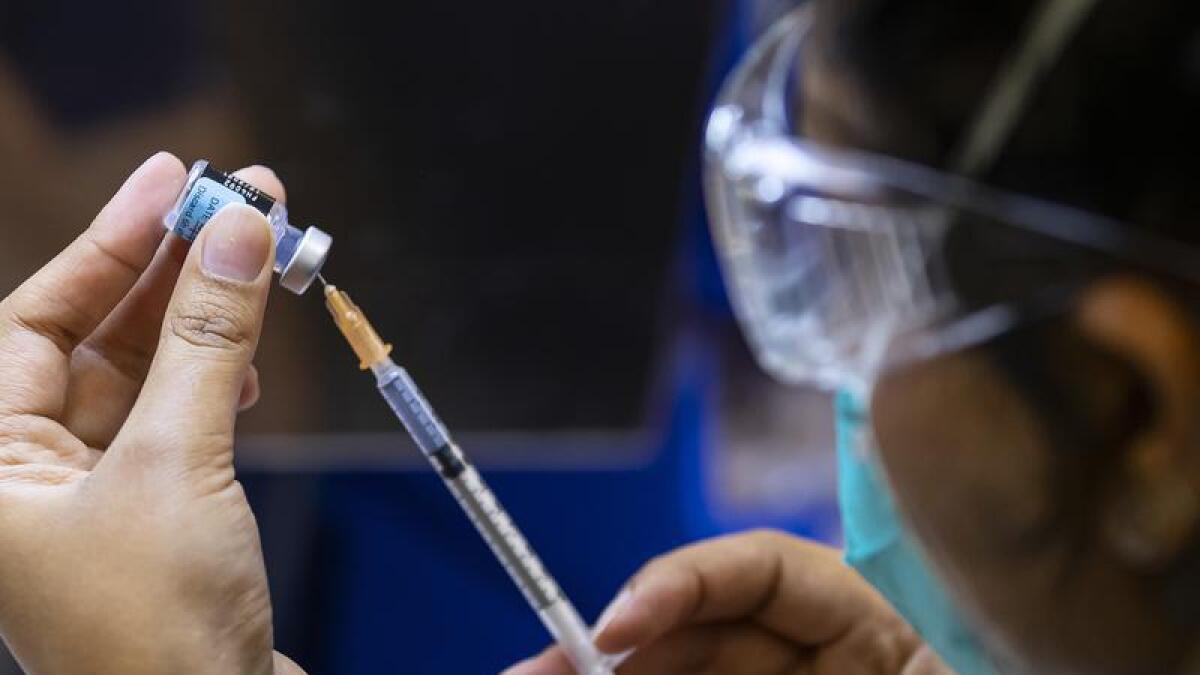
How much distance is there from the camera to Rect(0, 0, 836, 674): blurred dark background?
114cm

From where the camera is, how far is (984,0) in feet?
1.97

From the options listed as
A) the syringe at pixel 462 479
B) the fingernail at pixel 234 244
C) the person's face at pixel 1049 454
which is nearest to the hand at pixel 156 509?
the fingernail at pixel 234 244

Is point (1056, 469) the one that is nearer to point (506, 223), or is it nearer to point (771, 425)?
point (506, 223)

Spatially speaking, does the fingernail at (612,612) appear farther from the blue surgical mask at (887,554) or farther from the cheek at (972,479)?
the cheek at (972,479)

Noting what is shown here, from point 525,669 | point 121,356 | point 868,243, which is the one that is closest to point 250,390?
point 121,356

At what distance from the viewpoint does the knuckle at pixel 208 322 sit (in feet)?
2.46

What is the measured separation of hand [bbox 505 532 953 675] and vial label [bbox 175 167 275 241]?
0.45 meters

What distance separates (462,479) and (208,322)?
0.28 meters

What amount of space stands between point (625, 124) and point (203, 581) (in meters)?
0.80

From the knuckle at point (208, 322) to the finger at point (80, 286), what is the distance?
0.13m

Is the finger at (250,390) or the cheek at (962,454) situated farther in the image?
the finger at (250,390)

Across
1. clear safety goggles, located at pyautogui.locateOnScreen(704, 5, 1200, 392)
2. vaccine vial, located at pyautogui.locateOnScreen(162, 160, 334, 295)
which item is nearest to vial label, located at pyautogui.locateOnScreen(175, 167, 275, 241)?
vaccine vial, located at pyautogui.locateOnScreen(162, 160, 334, 295)

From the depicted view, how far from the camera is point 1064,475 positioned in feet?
2.16

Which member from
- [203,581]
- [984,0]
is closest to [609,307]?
[203,581]
